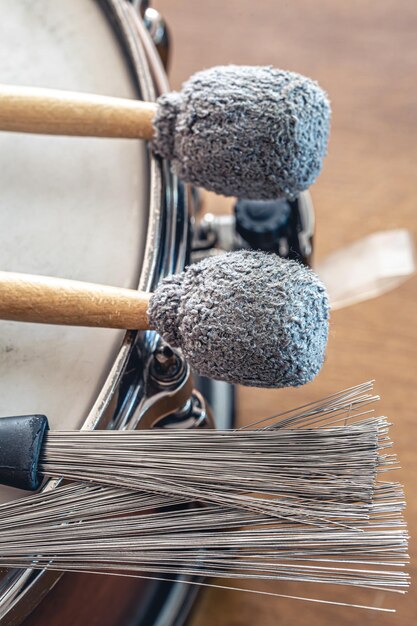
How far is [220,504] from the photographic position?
1.20ft

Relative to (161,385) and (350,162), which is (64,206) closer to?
(161,385)

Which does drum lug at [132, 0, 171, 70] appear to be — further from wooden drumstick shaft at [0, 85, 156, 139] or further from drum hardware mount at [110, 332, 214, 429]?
drum hardware mount at [110, 332, 214, 429]

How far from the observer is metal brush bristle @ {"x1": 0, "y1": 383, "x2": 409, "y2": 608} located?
1.15ft

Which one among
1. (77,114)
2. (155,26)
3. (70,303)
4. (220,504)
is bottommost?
(220,504)

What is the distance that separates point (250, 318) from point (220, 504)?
0.09 meters

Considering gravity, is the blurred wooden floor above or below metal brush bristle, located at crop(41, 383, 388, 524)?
above

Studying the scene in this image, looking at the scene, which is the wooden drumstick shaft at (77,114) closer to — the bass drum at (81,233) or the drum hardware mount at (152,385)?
the bass drum at (81,233)

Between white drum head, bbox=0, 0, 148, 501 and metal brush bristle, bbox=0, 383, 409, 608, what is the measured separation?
3cm

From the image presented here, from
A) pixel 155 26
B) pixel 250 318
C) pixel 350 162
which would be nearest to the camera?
pixel 250 318

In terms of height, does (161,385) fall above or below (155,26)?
below

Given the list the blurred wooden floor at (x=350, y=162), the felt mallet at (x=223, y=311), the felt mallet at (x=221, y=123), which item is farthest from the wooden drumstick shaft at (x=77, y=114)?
the blurred wooden floor at (x=350, y=162)

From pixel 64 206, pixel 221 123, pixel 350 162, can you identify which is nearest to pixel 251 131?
pixel 221 123

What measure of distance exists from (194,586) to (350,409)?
0.27 metres

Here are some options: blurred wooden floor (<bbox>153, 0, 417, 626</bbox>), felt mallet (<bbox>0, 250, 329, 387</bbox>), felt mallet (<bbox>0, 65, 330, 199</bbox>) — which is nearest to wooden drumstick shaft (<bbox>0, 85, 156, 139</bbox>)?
felt mallet (<bbox>0, 65, 330, 199</bbox>)
